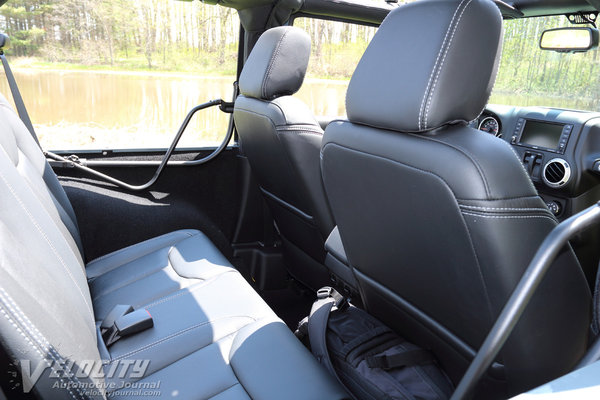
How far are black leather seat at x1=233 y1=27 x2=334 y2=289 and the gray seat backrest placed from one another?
2.86 ft

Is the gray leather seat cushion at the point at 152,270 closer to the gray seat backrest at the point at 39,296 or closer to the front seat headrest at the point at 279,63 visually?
the gray seat backrest at the point at 39,296

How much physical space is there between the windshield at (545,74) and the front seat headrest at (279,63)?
40.0 inches

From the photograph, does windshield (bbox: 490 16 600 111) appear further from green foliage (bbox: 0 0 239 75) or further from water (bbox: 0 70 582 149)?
green foliage (bbox: 0 0 239 75)

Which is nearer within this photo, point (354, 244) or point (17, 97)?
point (354, 244)

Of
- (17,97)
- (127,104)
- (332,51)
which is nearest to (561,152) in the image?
(332,51)

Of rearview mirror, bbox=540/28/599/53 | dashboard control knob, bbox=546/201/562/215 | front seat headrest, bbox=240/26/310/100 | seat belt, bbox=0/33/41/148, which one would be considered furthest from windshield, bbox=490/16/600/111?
seat belt, bbox=0/33/41/148

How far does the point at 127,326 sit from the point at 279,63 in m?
1.14

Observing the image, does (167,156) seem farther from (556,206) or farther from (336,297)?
(556,206)

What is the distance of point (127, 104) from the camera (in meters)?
2.49

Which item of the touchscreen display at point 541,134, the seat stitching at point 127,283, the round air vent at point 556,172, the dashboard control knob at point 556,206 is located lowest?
the seat stitching at point 127,283

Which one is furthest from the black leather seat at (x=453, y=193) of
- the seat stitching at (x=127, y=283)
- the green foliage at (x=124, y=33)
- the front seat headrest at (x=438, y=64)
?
the green foliage at (x=124, y=33)

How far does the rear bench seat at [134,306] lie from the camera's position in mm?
853

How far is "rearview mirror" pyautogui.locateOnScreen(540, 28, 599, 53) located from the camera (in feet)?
6.92

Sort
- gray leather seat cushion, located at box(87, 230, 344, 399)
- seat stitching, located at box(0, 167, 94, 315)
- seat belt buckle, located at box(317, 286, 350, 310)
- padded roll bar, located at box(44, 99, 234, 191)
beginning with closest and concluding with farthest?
seat stitching, located at box(0, 167, 94, 315)
gray leather seat cushion, located at box(87, 230, 344, 399)
seat belt buckle, located at box(317, 286, 350, 310)
padded roll bar, located at box(44, 99, 234, 191)
